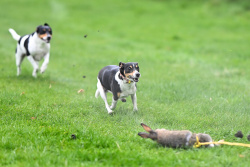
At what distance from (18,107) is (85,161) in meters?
2.77

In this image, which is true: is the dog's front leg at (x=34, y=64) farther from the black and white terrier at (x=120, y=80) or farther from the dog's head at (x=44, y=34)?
the black and white terrier at (x=120, y=80)

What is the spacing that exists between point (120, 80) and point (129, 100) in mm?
1749

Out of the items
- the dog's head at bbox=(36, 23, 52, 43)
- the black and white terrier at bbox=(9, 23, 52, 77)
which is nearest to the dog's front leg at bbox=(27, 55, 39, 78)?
the black and white terrier at bbox=(9, 23, 52, 77)

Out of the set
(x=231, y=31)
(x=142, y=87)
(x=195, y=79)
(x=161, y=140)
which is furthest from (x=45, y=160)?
(x=231, y=31)

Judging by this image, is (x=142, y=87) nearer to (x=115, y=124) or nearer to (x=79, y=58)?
(x=115, y=124)

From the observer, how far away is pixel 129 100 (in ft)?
27.9

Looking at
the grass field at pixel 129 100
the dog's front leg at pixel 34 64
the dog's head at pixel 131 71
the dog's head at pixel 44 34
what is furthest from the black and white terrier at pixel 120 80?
the dog's front leg at pixel 34 64

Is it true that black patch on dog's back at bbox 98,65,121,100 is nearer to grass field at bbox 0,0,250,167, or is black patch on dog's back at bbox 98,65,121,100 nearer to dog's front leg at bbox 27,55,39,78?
grass field at bbox 0,0,250,167

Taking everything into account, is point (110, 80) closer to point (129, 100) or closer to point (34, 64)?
point (129, 100)

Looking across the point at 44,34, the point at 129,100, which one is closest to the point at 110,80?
the point at 129,100

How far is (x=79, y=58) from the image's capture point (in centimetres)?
1404

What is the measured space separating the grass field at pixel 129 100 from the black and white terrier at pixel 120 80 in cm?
39

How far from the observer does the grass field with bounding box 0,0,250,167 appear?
4.80 meters

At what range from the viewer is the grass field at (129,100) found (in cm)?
480
